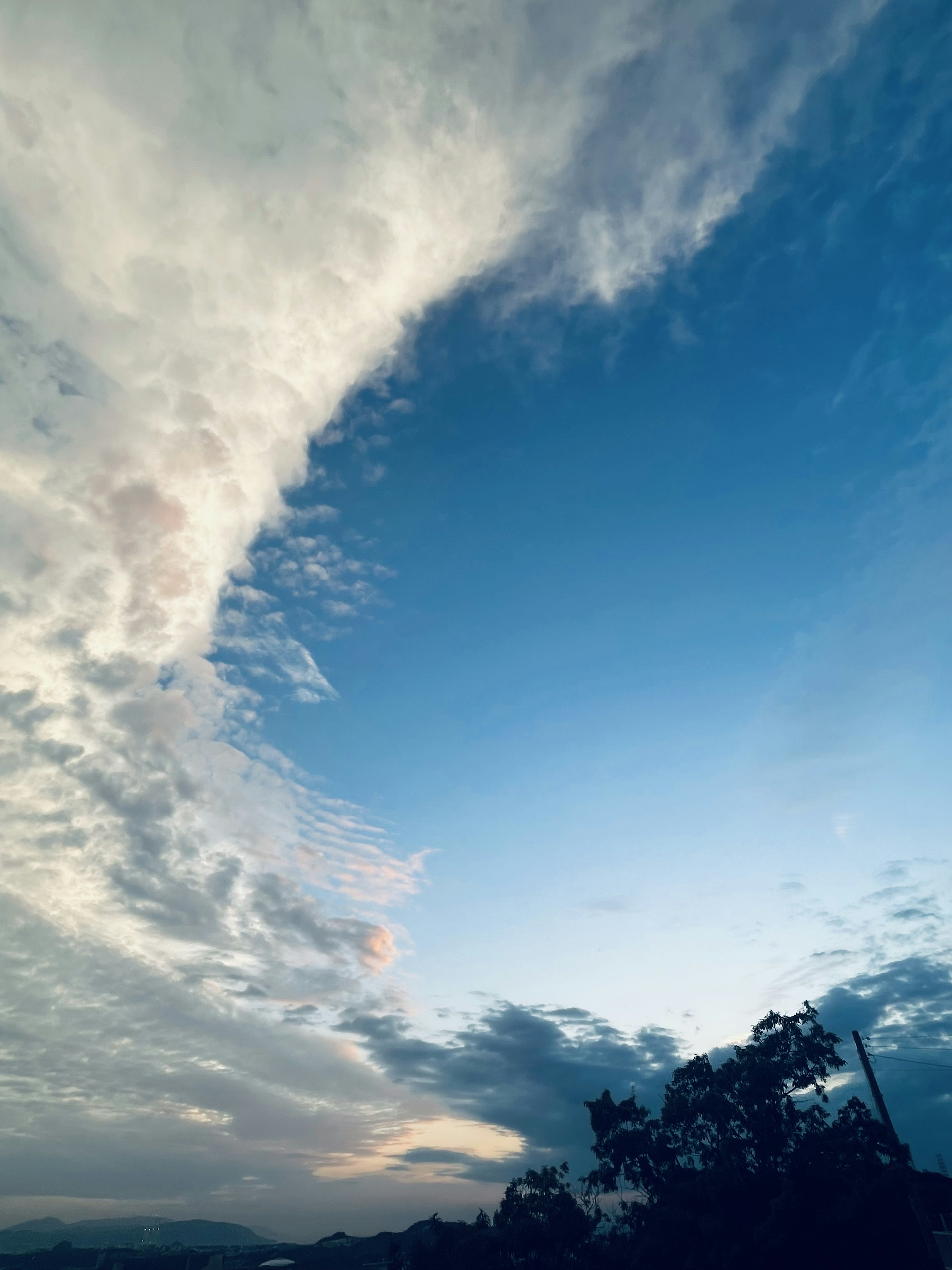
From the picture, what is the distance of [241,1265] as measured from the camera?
2586 inches

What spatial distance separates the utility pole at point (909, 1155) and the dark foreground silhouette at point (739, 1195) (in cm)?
8

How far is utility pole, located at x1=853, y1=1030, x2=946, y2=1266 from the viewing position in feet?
84.1

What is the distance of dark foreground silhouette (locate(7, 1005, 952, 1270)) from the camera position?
30.5 metres

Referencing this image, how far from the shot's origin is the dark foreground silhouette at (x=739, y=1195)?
100ft

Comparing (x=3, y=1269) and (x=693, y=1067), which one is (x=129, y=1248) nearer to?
(x=3, y=1269)

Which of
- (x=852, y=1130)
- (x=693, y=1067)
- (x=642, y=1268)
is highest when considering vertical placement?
(x=693, y=1067)

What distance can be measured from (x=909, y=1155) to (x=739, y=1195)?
29.7 feet

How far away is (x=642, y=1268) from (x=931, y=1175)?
1496cm

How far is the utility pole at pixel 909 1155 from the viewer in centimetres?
2562

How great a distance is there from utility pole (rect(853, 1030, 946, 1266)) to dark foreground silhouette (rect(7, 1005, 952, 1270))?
85mm

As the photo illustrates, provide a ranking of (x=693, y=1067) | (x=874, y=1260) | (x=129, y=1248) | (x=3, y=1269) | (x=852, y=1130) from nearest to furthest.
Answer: (x=874, y=1260) < (x=852, y=1130) < (x=693, y=1067) < (x=3, y=1269) < (x=129, y=1248)

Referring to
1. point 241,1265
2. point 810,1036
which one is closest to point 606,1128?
point 810,1036

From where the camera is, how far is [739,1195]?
32.9 meters

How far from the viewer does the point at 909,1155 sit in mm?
33469
